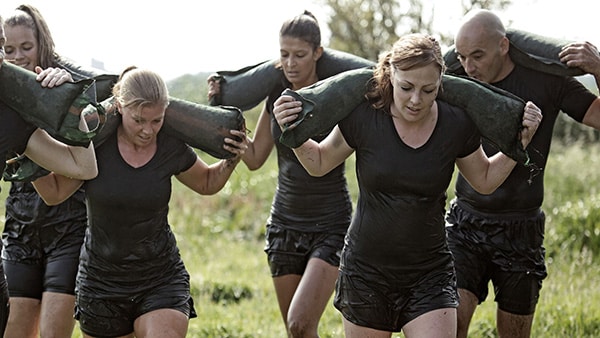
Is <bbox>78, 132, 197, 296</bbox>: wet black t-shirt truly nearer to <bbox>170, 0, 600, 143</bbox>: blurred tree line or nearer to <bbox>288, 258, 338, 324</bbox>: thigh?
<bbox>288, 258, 338, 324</bbox>: thigh

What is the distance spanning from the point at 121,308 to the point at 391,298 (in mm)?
1451

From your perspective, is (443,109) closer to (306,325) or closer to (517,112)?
(517,112)

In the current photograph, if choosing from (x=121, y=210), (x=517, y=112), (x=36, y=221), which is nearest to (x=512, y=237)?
(x=517, y=112)

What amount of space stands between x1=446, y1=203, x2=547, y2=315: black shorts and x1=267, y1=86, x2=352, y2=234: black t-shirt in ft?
2.62

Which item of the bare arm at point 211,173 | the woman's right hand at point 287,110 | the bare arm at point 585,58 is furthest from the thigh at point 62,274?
the bare arm at point 585,58

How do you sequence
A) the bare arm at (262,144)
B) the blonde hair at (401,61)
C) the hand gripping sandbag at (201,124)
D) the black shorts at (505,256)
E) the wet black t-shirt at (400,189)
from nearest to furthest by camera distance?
the blonde hair at (401,61) < the wet black t-shirt at (400,189) < the hand gripping sandbag at (201,124) < the black shorts at (505,256) < the bare arm at (262,144)

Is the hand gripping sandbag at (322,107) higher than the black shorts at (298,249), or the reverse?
the hand gripping sandbag at (322,107)

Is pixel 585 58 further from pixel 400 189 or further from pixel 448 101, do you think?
pixel 400 189

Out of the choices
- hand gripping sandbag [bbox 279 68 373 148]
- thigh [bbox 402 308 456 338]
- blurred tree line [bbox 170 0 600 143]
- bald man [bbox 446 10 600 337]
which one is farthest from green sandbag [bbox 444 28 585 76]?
blurred tree line [bbox 170 0 600 143]

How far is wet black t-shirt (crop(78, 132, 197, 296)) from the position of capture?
4.98 m

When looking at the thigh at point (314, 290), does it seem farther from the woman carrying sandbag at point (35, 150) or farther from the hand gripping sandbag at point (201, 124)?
the woman carrying sandbag at point (35, 150)

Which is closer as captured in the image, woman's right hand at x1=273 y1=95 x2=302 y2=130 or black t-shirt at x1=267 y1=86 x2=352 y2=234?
woman's right hand at x1=273 y1=95 x2=302 y2=130

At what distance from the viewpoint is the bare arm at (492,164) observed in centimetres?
489

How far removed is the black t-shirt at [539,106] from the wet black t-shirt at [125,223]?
6.78 ft
